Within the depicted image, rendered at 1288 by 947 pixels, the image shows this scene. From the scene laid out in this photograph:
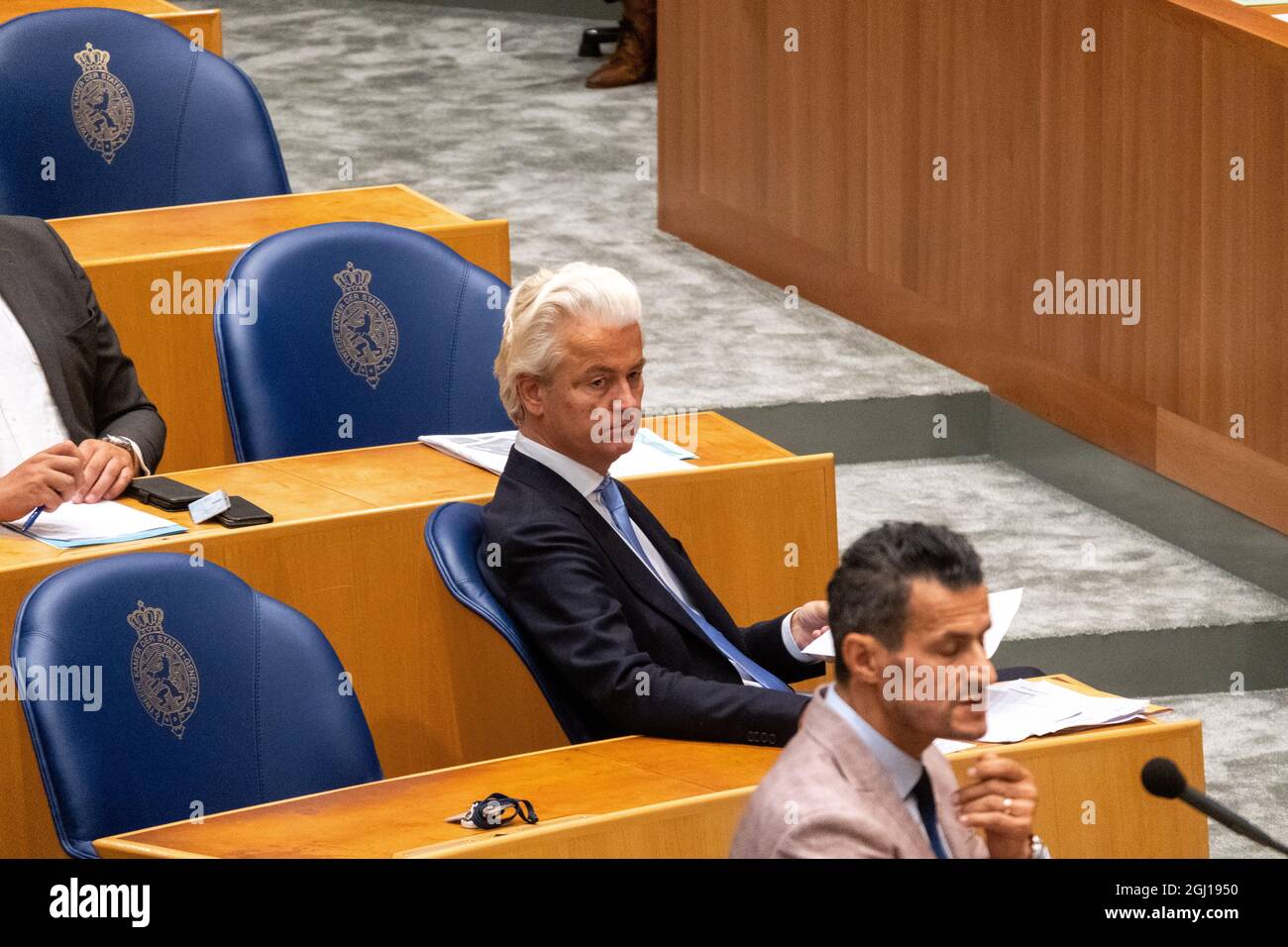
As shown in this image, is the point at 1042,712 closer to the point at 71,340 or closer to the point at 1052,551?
the point at 71,340

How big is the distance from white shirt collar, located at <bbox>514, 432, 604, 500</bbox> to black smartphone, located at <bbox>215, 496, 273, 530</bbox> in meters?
0.38

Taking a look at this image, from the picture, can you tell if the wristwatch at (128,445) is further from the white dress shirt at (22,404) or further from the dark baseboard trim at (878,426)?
the dark baseboard trim at (878,426)

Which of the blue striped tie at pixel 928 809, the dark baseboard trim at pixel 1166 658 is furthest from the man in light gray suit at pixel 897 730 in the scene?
the dark baseboard trim at pixel 1166 658

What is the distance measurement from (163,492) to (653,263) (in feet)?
9.31

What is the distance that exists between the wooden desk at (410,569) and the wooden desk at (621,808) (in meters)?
0.41

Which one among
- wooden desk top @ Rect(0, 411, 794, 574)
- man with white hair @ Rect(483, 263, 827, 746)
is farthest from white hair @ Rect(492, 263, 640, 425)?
wooden desk top @ Rect(0, 411, 794, 574)

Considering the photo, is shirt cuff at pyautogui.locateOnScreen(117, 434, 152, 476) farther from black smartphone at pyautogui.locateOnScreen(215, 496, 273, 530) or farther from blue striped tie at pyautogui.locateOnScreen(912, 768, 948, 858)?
blue striped tie at pyautogui.locateOnScreen(912, 768, 948, 858)

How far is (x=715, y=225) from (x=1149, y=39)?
5.59 ft

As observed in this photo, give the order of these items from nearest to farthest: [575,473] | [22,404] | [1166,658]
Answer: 1. [575,473]
2. [22,404]
3. [1166,658]

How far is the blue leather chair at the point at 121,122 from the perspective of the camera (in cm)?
431

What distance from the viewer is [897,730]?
76.7 inches

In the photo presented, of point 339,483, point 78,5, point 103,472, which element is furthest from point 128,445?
point 78,5
